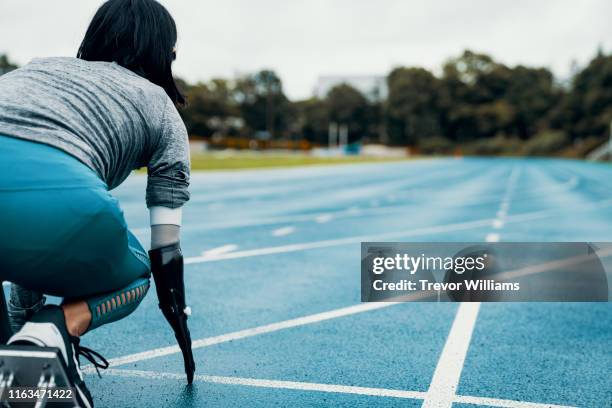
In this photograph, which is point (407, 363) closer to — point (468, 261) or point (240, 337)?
point (240, 337)

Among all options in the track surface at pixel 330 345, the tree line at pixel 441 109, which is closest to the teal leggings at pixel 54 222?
the track surface at pixel 330 345

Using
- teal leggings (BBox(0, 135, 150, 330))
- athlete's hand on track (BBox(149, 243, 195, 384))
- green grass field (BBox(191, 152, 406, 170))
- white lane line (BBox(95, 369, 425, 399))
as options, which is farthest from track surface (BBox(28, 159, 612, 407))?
green grass field (BBox(191, 152, 406, 170))

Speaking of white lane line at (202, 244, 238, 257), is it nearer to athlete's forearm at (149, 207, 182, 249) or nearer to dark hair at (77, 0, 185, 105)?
athlete's forearm at (149, 207, 182, 249)

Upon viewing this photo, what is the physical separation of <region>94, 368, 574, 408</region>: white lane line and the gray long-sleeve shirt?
131 cm

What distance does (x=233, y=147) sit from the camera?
95.1 meters

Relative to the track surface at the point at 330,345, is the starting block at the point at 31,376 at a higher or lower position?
higher

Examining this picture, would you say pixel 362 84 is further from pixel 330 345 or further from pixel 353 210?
pixel 330 345

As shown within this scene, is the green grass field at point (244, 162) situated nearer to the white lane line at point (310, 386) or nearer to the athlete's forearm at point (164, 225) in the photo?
the white lane line at point (310, 386)

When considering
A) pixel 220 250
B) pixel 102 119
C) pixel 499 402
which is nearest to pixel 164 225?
pixel 102 119

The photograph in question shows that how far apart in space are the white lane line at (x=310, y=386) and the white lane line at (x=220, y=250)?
4097 mm

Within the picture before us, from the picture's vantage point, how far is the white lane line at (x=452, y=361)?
3178 millimetres

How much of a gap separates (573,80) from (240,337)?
113547 mm

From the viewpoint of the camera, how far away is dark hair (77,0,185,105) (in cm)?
244

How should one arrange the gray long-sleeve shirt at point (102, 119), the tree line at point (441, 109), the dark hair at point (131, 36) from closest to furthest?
the gray long-sleeve shirt at point (102, 119) → the dark hair at point (131, 36) → the tree line at point (441, 109)
